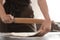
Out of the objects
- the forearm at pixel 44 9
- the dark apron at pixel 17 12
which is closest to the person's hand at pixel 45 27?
the forearm at pixel 44 9

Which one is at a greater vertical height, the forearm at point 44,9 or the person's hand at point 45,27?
the forearm at point 44,9

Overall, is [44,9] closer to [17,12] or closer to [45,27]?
[45,27]

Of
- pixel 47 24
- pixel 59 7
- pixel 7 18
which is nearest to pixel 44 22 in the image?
pixel 47 24

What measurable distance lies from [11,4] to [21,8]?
2.5 inches

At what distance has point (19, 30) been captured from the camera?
840mm

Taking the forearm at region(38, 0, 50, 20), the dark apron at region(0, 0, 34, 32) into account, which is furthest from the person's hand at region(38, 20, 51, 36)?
the dark apron at region(0, 0, 34, 32)

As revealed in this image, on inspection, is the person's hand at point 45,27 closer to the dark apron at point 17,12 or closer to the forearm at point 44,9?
the forearm at point 44,9

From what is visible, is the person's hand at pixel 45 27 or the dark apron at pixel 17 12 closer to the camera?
the person's hand at pixel 45 27

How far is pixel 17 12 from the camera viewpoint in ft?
2.92

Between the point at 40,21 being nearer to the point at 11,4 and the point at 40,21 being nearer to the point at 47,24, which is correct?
the point at 47,24

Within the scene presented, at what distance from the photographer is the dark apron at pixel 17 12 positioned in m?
0.83

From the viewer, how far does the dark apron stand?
0.83 meters

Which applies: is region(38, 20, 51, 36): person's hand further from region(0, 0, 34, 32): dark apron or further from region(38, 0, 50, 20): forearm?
region(0, 0, 34, 32): dark apron

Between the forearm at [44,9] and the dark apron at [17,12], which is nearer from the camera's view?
the forearm at [44,9]
